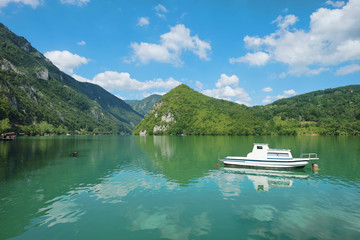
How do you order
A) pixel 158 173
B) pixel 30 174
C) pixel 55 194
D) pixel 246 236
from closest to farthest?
pixel 246 236 → pixel 55 194 → pixel 30 174 → pixel 158 173

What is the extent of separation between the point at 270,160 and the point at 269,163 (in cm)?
77

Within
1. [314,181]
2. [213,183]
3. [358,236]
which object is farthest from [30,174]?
[314,181]

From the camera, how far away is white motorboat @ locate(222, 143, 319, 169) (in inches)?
1750

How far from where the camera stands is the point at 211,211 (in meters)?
22.5

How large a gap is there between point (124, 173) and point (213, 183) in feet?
64.3

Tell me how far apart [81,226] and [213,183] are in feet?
71.3

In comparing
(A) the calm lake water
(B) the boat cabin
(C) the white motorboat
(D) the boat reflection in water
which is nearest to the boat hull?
(C) the white motorboat

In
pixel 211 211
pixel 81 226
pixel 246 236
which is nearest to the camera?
pixel 246 236

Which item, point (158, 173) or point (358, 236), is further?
point (158, 173)

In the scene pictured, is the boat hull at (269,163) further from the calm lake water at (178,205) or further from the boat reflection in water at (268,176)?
the calm lake water at (178,205)

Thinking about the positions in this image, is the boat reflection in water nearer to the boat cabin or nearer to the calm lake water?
the calm lake water

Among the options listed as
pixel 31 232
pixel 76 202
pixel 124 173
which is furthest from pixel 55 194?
pixel 124 173

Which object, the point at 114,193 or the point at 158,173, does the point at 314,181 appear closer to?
the point at 158,173

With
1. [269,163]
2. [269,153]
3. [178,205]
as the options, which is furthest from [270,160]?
[178,205]
